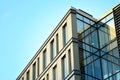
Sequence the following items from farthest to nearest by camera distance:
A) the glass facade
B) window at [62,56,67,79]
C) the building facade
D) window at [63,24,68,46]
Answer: window at [63,24,68,46], window at [62,56,67,79], the glass facade, the building facade

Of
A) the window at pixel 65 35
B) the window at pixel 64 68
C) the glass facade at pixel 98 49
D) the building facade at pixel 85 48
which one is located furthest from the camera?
the window at pixel 65 35

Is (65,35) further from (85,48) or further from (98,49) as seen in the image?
(98,49)

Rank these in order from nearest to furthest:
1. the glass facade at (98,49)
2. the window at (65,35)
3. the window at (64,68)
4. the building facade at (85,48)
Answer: the building facade at (85,48)
the glass facade at (98,49)
the window at (64,68)
the window at (65,35)

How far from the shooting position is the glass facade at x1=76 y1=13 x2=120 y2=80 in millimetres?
46250

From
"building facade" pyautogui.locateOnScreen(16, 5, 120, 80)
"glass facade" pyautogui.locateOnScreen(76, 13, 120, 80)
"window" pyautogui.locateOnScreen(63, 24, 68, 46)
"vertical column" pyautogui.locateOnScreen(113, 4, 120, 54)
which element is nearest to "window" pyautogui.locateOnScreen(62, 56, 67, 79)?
"building facade" pyautogui.locateOnScreen(16, 5, 120, 80)

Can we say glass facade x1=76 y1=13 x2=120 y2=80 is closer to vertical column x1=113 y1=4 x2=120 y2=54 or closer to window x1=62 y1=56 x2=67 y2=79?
vertical column x1=113 y1=4 x2=120 y2=54

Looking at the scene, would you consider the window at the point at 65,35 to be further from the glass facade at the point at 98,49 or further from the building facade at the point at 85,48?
the glass facade at the point at 98,49

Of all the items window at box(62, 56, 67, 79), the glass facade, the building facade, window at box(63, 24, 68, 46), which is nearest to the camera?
the building facade

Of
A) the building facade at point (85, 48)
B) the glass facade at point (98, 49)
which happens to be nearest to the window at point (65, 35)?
the building facade at point (85, 48)

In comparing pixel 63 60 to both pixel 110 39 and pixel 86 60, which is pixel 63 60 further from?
pixel 110 39

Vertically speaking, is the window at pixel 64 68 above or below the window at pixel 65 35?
below

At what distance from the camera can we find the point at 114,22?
4731 centimetres

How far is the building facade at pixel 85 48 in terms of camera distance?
46094 millimetres

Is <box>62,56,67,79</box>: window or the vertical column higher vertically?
the vertical column
